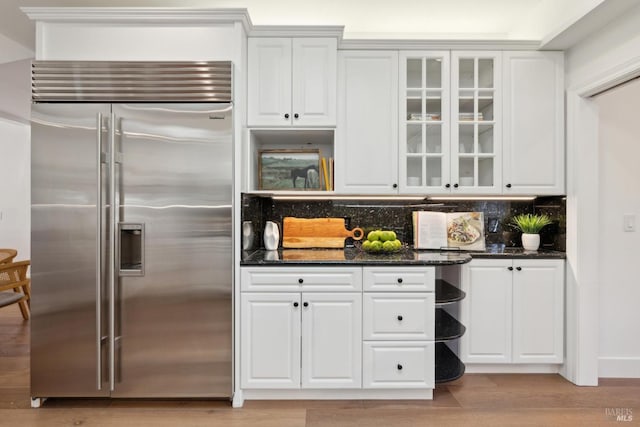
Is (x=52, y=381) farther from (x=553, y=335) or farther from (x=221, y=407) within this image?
(x=553, y=335)

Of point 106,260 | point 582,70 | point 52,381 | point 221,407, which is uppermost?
point 582,70

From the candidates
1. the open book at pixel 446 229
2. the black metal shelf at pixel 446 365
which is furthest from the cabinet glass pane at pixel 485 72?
the black metal shelf at pixel 446 365

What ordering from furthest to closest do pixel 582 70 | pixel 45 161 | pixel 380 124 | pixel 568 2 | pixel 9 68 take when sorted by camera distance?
pixel 9 68
pixel 380 124
pixel 582 70
pixel 568 2
pixel 45 161

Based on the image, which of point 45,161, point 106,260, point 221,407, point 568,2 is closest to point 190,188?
point 106,260

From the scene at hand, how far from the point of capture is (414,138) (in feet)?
9.28

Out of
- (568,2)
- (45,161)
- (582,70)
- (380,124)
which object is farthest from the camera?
(380,124)

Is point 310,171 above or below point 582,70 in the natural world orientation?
below

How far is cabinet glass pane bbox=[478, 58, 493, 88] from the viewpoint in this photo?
9.21 ft

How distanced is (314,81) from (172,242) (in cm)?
146

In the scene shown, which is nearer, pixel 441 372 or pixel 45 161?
pixel 45 161

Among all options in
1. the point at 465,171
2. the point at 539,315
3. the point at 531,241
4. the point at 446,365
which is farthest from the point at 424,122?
the point at 446,365

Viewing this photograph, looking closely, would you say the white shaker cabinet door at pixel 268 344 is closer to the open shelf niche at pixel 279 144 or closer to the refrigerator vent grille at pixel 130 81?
the open shelf niche at pixel 279 144

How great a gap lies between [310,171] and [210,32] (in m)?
1.17

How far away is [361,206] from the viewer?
3186mm
